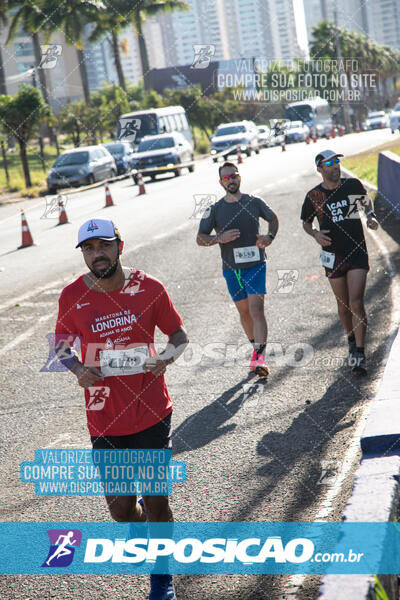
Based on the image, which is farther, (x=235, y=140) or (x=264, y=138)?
(x=264, y=138)

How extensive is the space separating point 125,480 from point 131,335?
0.75 m

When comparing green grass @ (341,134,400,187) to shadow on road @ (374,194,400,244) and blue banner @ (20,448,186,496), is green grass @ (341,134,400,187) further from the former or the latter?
blue banner @ (20,448,186,496)

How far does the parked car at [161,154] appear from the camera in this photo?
36250 millimetres

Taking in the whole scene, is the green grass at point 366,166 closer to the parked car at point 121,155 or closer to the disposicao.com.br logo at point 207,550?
the parked car at point 121,155

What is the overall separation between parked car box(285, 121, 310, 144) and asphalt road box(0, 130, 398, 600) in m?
41.3

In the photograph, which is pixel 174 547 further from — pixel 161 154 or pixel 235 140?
pixel 235 140

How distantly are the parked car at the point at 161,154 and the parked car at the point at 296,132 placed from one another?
63.1 ft

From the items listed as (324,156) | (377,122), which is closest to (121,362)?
(324,156)

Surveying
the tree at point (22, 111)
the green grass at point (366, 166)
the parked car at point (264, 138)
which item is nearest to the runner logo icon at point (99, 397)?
the green grass at point (366, 166)

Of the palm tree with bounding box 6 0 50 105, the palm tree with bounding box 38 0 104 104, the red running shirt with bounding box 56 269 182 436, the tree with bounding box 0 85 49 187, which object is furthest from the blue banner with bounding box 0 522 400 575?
the palm tree with bounding box 38 0 104 104

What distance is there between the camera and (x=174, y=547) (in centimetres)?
474

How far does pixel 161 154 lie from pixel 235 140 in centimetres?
991

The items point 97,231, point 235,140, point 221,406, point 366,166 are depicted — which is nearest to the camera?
point 97,231

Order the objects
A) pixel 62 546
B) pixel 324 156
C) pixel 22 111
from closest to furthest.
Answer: pixel 62 546, pixel 324 156, pixel 22 111
